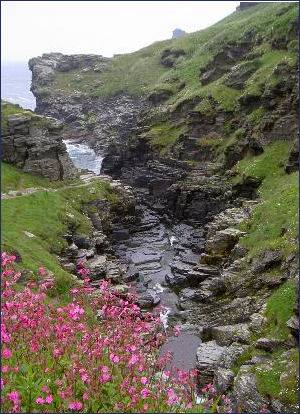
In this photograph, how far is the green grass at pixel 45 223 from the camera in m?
36.5

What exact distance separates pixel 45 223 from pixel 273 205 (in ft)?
70.7

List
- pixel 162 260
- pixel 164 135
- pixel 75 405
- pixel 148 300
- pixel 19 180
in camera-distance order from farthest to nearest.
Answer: pixel 164 135 → pixel 19 180 → pixel 162 260 → pixel 148 300 → pixel 75 405

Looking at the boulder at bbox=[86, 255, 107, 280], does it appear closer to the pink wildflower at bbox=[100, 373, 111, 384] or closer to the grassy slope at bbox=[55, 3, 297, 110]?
the pink wildflower at bbox=[100, 373, 111, 384]

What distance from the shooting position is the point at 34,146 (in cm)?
5916

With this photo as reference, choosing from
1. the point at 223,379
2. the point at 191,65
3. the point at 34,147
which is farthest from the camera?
the point at 191,65

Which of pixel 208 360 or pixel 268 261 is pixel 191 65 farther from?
pixel 208 360

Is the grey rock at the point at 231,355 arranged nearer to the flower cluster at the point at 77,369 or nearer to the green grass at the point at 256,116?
the flower cluster at the point at 77,369

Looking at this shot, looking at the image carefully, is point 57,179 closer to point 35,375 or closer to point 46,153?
point 46,153

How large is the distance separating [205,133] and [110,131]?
4323 cm

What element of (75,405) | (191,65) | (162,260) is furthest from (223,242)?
(191,65)

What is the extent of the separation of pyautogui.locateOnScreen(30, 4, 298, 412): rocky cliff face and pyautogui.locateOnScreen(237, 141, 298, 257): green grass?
0.17 meters

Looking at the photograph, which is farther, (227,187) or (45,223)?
(227,187)

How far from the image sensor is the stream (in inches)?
1371

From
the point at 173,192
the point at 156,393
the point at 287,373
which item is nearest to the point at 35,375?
the point at 156,393
